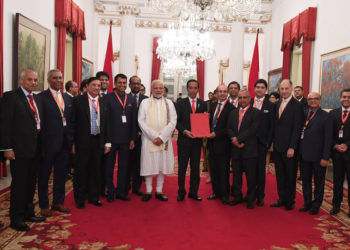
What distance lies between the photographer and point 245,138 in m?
3.96

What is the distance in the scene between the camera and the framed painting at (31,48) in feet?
17.5

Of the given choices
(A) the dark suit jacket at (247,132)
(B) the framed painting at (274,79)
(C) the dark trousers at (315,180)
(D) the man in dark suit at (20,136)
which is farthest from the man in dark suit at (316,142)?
(B) the framed painting at (274,79)

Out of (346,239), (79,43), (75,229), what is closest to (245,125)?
(346,239)

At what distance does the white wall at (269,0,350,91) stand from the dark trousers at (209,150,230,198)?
3.90m

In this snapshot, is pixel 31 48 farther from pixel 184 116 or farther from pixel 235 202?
pixel 235 202

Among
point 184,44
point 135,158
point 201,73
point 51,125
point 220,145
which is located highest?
point 184,44

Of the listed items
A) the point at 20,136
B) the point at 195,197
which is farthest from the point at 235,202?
the point at 20,136

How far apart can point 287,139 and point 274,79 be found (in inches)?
251

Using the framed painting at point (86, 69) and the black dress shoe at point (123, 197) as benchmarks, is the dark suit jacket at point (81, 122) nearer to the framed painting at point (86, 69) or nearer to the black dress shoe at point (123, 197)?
the black dress shoe at point (123, 197)

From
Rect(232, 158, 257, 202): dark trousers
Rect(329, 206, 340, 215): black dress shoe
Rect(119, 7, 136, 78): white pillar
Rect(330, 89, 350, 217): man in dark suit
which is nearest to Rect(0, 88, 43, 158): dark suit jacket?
Rect(232, 158, 257, 202): dark trousers

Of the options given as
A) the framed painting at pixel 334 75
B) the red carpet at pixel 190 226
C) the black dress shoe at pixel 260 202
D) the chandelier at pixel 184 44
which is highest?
the chandelier at pixel 184 44

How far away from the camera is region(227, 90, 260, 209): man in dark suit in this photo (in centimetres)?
398

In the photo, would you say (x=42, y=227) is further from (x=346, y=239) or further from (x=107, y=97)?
(x=346, y=239)

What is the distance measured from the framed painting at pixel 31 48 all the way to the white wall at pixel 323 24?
6093mm
